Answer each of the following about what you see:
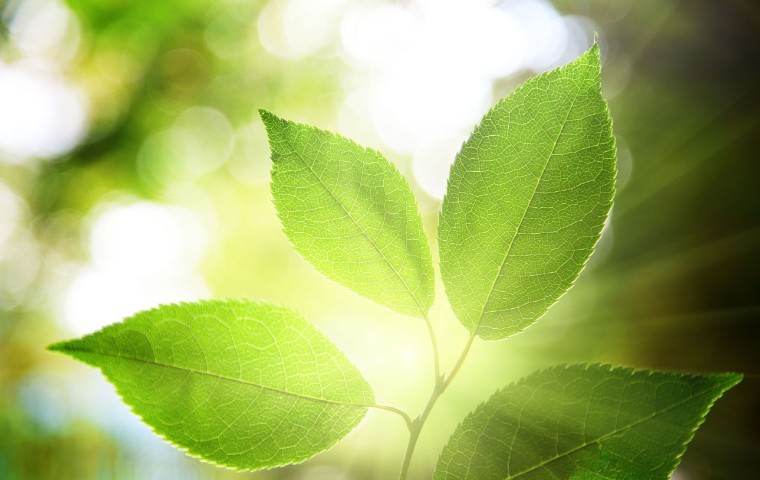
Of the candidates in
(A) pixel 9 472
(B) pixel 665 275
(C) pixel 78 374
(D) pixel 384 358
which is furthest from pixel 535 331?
(C) pixel 78 374

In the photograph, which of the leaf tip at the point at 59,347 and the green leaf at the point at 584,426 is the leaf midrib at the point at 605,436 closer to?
the green leaf at the point at 584,426

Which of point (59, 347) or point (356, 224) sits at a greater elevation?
point (356, 224)

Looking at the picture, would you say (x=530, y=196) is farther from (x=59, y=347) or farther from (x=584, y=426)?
(x=59, y=347)

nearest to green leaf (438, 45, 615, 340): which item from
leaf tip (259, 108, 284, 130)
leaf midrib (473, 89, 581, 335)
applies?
leaf midrib (473, 89, 581, 335)

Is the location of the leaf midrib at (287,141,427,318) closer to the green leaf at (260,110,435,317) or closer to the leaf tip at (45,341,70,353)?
the green leaf at (260,110,435,317)

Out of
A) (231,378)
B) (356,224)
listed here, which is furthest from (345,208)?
(231,378)

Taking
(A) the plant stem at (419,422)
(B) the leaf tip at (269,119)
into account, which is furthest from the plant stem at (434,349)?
(B) the leaf tip at (269,119)
